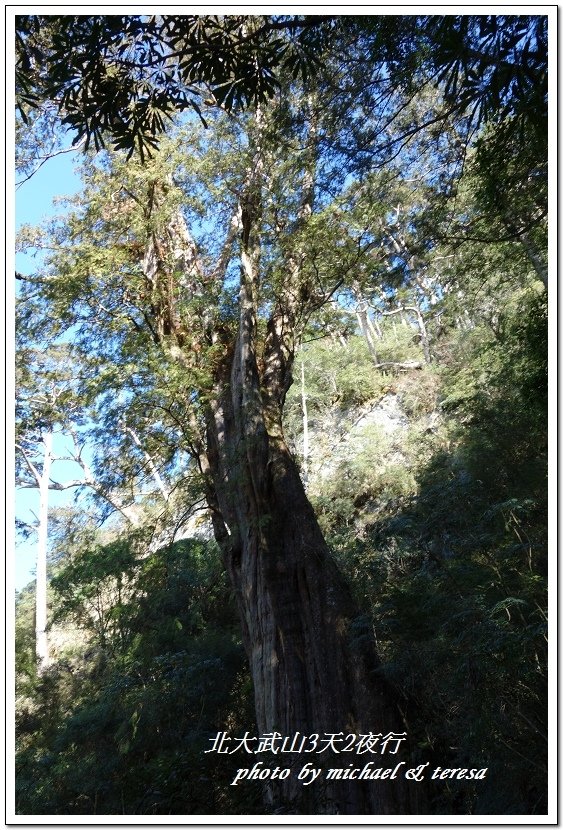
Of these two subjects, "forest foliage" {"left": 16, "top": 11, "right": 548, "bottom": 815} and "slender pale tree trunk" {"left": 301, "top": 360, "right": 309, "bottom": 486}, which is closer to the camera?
"forest foliage" {"left": 16, "top": 11, "right": 548, "bottom": 815}

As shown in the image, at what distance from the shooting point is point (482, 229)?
602cm

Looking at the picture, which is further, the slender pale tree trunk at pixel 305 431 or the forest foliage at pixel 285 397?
the slender pale tree trunk at pixel 305 431

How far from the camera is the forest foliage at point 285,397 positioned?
371cm

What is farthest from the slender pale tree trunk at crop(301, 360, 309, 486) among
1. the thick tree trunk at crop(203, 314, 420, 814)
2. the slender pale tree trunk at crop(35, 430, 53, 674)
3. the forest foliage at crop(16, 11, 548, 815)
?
the thick tree trunk at crop(203, 314, 420, 814)

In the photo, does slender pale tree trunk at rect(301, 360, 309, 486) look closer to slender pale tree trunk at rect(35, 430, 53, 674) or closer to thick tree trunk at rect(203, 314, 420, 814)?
slender pale tree trunk at rect(35, 430, 53, 674)

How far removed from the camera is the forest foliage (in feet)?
12.2

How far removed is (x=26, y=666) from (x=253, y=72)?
10402mm

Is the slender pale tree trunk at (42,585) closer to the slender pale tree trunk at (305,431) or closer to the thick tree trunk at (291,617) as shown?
the slender pale tree trunk at (305,431)

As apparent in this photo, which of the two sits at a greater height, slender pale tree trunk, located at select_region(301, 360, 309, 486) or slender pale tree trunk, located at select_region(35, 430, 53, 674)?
slender pale tree trunk, located at select_region(301, 360, 309, 486)

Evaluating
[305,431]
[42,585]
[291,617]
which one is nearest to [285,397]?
[291,617]

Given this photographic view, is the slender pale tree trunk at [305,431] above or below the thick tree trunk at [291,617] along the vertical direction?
above

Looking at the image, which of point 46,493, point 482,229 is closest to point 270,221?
point 482,229

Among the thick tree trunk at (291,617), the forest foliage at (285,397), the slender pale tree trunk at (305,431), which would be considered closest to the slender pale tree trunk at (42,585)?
the forest foliage at (285,397)
